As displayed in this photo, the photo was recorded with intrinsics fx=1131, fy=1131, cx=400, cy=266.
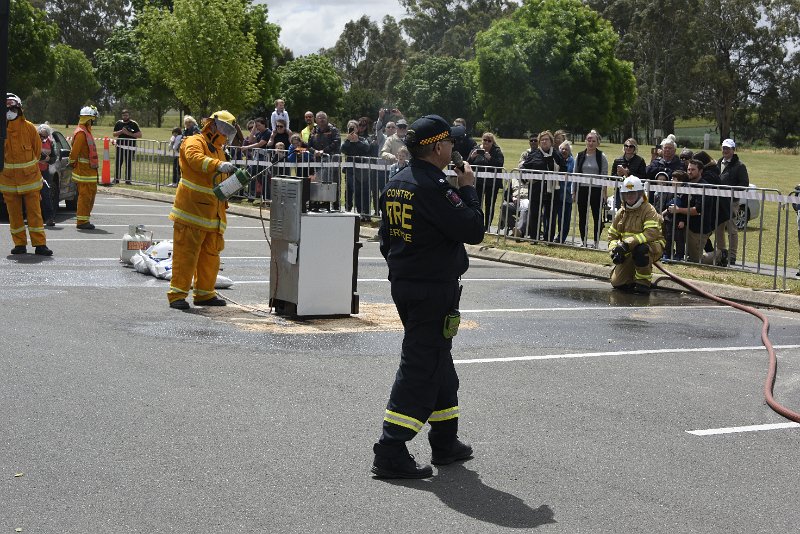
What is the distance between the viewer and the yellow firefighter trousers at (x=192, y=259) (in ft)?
35.7

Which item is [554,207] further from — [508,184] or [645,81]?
[645,81]

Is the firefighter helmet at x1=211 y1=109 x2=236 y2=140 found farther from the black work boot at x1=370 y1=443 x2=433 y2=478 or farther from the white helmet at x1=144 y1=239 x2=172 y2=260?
the black work boot at x1=370 y1=443 x2=433 y2=478

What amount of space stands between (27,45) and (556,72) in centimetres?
3190

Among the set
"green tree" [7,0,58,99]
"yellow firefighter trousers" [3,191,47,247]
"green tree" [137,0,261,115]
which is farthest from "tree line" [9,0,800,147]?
"yellow firefighter trousers" [3,191,47,247]

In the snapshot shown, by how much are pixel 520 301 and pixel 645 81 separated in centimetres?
7016

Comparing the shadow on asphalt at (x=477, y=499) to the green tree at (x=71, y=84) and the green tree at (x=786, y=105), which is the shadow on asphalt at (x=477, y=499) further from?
the green tree at (x=786, y=105)

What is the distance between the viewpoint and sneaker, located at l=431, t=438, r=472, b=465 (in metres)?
6.37

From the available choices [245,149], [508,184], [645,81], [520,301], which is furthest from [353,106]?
[520,301]

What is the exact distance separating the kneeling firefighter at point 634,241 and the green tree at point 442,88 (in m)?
66.0

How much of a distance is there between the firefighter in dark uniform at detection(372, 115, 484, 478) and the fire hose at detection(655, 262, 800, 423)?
265 centimetres

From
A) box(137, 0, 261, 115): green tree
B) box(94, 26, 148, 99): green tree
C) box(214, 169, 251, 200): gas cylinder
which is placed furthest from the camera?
box(94, 26, 148, 99): green tree

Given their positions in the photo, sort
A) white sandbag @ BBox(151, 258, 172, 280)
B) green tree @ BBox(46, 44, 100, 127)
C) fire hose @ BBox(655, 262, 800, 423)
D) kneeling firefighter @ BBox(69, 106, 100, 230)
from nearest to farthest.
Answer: fire hose @ BBox(655, 262, 800, 423) < white sandbag @ BBox(151, 258, 172, 280) < kneeling firefighter @ BBox(69, 106, 100, 230) < green tree @ BBox(46, 44, 100, 127)

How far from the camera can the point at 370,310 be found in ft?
37.3

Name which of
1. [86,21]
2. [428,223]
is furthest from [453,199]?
[86,21]
